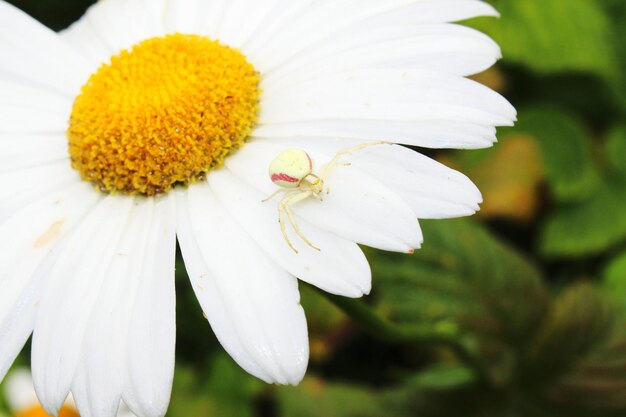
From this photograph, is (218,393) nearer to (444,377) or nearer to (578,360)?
(444,377)

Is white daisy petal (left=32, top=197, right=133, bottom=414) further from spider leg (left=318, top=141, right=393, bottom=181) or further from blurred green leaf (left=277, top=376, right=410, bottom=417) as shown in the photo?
blurred green leaf (left=277, top=376, right=410, bottom=417)

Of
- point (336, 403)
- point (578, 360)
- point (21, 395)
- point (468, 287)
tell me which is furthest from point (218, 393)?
point (578, 360)

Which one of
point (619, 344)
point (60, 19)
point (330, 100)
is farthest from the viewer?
point (60, 19)

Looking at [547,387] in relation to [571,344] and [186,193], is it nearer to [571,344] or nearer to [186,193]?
[571,344]

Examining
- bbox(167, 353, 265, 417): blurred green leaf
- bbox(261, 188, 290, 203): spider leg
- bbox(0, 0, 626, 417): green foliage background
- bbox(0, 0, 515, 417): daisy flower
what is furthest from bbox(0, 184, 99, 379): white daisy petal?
bbox(167, 353, 265, 417): blurred green leaf

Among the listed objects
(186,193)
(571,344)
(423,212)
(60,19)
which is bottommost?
(60,19)

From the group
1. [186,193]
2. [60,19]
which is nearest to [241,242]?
[186,193]
